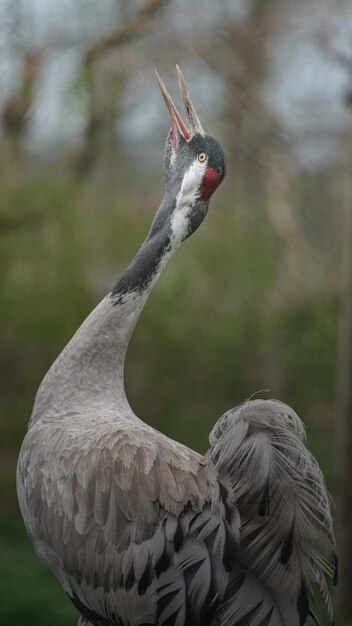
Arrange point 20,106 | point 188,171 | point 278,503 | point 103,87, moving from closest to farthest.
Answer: point 278,503 < point 188,171 < point 20,106 < point 103,87

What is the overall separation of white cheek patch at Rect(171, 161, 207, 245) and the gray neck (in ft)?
0.08

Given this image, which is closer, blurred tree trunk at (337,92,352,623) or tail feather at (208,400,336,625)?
tail feather at (208,400,336,625)

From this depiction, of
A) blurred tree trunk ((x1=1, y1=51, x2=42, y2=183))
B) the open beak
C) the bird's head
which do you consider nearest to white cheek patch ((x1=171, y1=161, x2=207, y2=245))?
the bird's head

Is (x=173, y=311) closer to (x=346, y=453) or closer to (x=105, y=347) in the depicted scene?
(x=346, y=453)

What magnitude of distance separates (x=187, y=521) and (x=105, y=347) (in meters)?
0.65

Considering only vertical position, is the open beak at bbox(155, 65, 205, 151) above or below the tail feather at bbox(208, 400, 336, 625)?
above

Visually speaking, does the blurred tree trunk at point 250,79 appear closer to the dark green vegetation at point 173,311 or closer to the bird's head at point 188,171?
the dark green vegetation at point 173,311

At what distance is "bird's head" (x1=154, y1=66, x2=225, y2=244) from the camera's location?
9.18 ft

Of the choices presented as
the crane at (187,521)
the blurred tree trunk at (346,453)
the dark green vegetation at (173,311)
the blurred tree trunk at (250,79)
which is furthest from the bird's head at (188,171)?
the dark green vegetation at (173,311)

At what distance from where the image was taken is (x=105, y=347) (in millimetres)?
2865

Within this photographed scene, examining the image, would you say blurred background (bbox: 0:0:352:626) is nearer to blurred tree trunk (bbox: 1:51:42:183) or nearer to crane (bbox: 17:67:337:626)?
blurred tree trunk (bbox: 1:51:42:183)

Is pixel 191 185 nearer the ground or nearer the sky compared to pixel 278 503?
nearer the sky

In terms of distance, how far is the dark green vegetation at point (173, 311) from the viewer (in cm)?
547

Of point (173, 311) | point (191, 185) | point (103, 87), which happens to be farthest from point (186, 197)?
point (173, 311)
